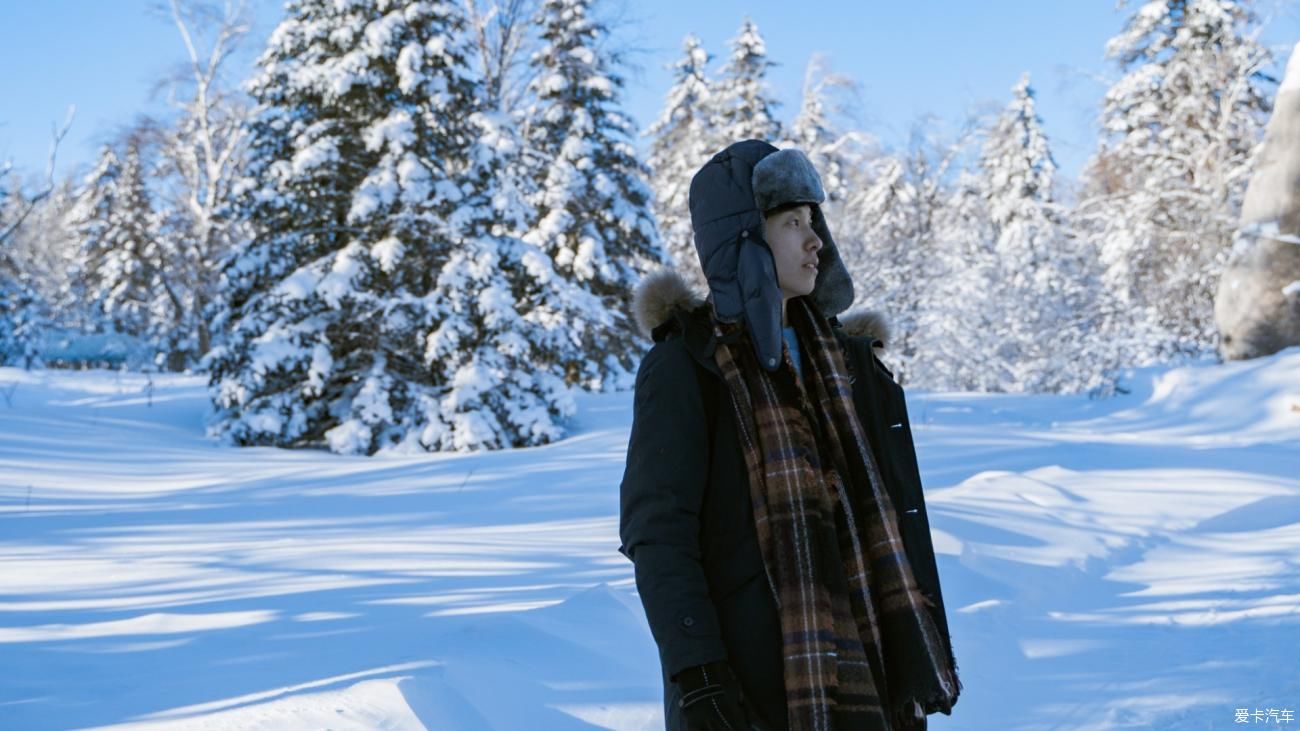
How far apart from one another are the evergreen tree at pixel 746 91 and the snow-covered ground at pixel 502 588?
18866 millimetres

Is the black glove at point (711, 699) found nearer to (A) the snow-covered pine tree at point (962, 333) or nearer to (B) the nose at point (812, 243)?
(B) the nose at point (812, 243)

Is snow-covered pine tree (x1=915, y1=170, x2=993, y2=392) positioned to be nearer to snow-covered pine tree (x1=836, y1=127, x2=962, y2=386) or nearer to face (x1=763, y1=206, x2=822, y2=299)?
snow-covered pine tree (x1=836, y1=127, x2=962, y2=386)

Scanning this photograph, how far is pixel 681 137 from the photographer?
1229 inches

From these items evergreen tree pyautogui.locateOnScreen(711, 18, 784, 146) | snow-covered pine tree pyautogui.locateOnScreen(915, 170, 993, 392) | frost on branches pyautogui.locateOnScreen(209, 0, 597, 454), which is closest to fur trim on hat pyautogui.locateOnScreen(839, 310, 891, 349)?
frost on branches pyautogui.locateOnScreen(209, 0, 597, 454)

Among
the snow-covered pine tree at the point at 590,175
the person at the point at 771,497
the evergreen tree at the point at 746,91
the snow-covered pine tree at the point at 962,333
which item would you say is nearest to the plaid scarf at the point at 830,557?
the person at the point at 771,497

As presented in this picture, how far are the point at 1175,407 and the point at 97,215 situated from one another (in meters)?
40.8

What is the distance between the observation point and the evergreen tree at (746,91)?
90.8ft

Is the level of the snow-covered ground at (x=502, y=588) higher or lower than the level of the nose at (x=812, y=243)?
lower

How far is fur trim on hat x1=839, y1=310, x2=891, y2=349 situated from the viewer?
254 centimetres

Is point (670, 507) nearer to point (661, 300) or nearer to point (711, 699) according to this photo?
point (711, 699)

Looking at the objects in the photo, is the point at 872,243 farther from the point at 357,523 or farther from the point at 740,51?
the point at 357,523

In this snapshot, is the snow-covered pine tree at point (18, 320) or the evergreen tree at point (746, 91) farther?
the snow-covered pine tree at point (18, 320)

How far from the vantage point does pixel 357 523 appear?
679 centimetres

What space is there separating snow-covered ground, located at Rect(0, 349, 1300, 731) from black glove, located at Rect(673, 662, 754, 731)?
145cm
